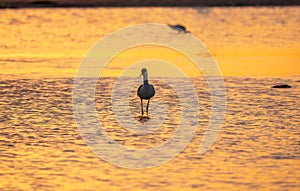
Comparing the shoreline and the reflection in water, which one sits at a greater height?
the shoreline

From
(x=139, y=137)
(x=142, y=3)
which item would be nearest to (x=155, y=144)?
(x=139, y=137)

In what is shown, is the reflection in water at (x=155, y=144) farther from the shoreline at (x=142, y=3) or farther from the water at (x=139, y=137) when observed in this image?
the shoreline at (x=142, y=3)

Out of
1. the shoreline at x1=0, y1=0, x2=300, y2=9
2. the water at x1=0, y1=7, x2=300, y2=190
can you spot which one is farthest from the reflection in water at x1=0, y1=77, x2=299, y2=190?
the shoreline at x1=0, y1=0, x2=300, y2=9

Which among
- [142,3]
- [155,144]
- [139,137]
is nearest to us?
[155,144]

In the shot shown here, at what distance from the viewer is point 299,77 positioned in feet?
100

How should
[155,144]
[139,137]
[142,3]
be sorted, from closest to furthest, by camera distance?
[155,144] → [139,137] → [142,3]

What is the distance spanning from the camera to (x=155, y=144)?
62.2 feet

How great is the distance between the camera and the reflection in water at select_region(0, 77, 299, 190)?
15719 mm

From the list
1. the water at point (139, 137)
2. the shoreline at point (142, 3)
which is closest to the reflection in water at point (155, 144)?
the water at point (139, 137)

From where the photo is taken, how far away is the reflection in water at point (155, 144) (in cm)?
1572

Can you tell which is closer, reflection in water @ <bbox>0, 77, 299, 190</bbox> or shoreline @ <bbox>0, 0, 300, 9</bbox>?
reflection in water @ <bbox>0, 77, 299, 190</bbox>

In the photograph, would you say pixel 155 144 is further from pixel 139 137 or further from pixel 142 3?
pixel 142 3

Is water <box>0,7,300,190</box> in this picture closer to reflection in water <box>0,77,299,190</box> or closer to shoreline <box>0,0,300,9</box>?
reflection in water <box>0,77,299,190</box>

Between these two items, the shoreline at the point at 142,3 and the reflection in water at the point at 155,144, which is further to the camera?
the shoreline at the point at 142,3
